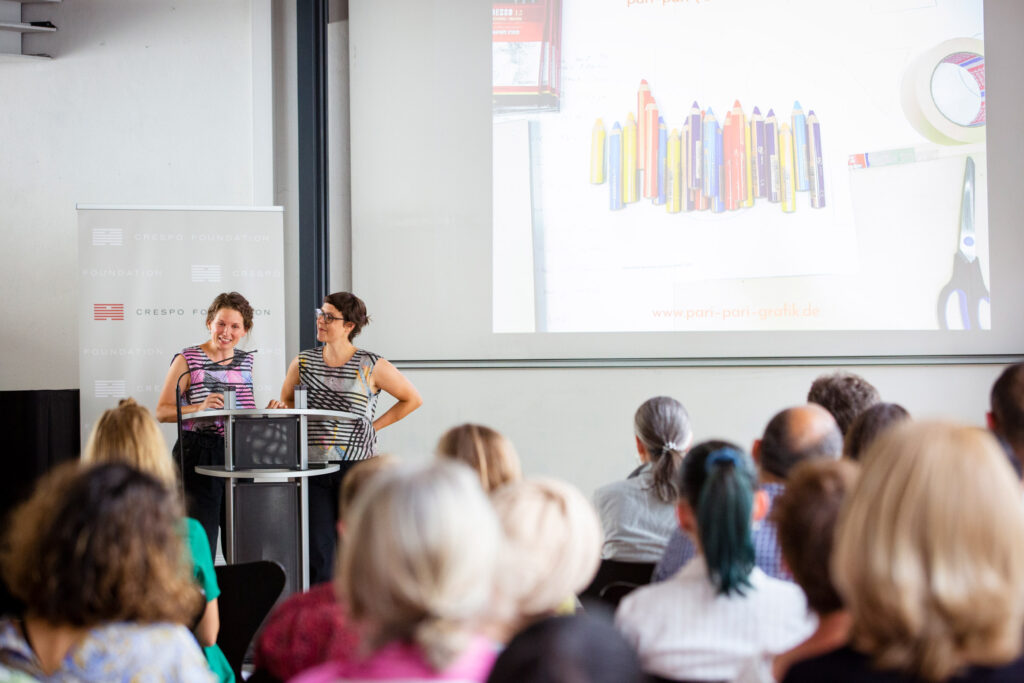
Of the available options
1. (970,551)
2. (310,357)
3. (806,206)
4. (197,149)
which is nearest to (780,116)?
(806,206)

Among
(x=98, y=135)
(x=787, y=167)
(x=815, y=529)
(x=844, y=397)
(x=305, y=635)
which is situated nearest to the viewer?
(x=815, y=529)

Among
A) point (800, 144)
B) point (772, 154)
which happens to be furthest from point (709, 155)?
point (800, 144)

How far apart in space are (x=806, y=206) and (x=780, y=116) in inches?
18.4

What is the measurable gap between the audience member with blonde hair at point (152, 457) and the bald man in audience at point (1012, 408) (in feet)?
5.84

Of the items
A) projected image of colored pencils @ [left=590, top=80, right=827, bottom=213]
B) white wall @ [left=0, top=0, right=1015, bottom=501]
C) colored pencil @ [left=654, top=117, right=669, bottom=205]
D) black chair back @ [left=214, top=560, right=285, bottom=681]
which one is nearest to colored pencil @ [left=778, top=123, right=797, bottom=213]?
projected image of colored pencils @ [left=590, top=80, right=827, bottom=213]

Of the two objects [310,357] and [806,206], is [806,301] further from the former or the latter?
[310,357]

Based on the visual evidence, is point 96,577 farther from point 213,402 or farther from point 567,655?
point 213,402

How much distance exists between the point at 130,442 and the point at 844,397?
6.44 feet

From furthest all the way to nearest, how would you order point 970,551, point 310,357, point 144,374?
1. point 144,374
2. point 310,357
3. point 970,551

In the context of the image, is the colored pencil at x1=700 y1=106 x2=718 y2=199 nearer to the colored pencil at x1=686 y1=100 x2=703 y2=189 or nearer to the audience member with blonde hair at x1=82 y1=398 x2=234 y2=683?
the colored pencil at x1=686 y1=100 x2=703 y2=189

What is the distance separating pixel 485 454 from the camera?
2006 mm

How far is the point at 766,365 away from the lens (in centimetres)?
476

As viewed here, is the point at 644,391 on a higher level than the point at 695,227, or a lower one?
lower

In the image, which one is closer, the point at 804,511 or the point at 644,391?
the point at 804,511
